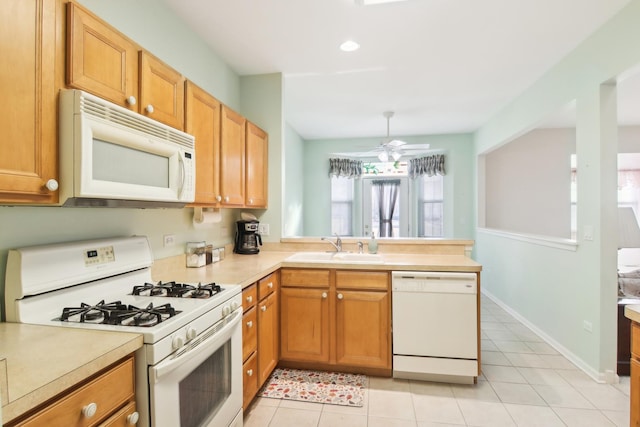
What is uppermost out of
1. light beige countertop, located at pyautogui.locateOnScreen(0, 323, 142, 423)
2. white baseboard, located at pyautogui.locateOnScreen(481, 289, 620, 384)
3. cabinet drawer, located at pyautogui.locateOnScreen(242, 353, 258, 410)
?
light beige countertop, located at pyautogui.locateOnScreen(0, 323, 142, 423)

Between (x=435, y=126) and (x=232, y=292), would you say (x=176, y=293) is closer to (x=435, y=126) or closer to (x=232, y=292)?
(x=232, y=292)

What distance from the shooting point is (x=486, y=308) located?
4293 millimetres

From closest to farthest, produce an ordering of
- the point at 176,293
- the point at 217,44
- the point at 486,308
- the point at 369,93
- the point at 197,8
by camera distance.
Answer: the point at 176,293 → the point at 197,8 → the point at 217,44 → the point at 369,93 → the point at 486,308

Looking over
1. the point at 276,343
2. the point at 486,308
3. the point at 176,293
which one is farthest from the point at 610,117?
the point at 176,293

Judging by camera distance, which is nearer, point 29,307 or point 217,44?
point 29,307

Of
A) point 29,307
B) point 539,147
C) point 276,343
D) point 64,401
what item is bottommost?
point 276,343

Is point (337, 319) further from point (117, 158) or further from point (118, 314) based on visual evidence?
point (117, 158)

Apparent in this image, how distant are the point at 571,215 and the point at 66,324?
6.03 m

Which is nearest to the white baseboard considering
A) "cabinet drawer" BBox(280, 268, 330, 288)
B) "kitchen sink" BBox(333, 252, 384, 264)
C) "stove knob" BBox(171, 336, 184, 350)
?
"kitchen sink" BBox(333, 252, 384, 264)

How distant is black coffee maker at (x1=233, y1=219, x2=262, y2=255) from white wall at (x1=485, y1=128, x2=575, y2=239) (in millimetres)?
4057

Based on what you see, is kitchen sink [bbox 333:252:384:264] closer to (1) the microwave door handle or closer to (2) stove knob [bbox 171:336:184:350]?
(1) the microwave door handle

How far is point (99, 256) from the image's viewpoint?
152 cm

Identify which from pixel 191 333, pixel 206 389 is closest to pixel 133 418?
pixel 191 333

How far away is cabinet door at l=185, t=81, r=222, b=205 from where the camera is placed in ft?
6.33
